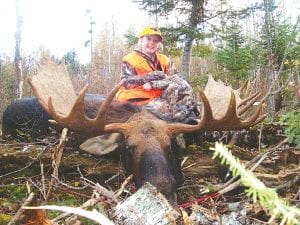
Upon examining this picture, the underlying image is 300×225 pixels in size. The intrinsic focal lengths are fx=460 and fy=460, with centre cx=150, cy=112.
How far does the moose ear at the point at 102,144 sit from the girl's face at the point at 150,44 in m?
2.13

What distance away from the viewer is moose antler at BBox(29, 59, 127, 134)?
187 inches

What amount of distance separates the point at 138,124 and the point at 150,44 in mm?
2222

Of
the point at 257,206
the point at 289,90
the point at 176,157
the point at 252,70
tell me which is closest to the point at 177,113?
the point at 176,157

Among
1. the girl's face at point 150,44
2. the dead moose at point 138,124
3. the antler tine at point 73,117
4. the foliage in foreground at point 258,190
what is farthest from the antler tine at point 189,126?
the foliage in foreground at point 258,190

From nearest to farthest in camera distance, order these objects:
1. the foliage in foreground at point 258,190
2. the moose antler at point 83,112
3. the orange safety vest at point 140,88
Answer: the foliage in foreground at point 258,190 → the moose antler at point 83,112 → the orange safety vest at point 140,88

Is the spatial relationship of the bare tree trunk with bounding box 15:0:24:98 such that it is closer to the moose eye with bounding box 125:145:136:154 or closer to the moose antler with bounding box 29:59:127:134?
the moose antler with bounding box 29:59:127:134

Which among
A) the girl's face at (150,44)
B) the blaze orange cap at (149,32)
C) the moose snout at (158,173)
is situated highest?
the blaze orange cap at (149,32)

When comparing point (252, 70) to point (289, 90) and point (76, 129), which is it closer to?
point (289, 90)

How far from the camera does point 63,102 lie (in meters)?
5.58

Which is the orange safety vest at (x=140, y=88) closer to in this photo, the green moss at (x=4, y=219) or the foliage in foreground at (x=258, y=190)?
the green moss at (x=4, y=219)

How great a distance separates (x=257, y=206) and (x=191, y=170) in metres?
2.35

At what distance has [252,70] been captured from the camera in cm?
1234

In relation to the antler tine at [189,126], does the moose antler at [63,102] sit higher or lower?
higher

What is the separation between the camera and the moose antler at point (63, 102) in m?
4.75
